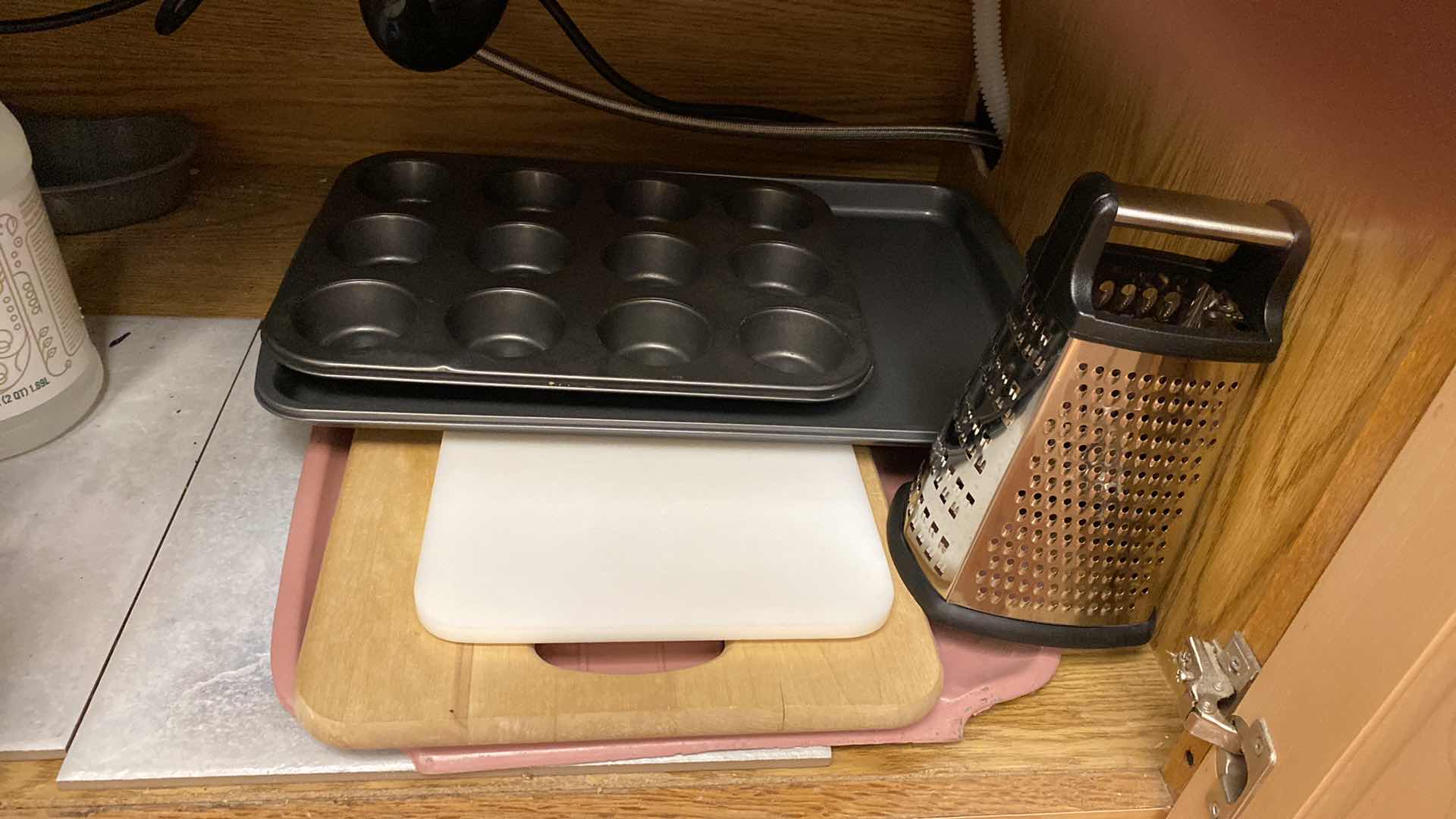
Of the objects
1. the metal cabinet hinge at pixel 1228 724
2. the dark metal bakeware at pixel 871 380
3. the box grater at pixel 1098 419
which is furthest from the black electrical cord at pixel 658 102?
the metal cabinet hinge at pixel 1228 724

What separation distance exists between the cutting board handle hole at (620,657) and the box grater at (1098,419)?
119mm

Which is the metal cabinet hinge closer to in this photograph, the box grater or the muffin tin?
the box grater

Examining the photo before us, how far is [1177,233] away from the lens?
0.39 meters

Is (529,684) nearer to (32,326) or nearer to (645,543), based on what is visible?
(645,543)

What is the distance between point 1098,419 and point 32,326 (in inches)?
20.2

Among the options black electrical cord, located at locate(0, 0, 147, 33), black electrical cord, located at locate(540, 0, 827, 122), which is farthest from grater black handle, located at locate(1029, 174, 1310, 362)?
black electrical cord, located at locate(0, 0, 147, 33)

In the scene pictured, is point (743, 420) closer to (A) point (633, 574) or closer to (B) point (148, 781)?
(A) point (633, 574)

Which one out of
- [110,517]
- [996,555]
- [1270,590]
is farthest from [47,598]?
[1270,590]

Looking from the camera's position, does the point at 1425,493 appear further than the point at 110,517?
No

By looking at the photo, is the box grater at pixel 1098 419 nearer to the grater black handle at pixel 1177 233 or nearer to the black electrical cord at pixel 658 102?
the grater black handle at pixel 1177 233

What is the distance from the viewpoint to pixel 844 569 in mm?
491

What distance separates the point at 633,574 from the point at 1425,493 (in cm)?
31

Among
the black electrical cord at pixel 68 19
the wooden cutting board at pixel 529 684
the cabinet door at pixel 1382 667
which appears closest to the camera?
the cabinet door at pixel 1382 667

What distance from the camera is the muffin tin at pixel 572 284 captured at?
1.70ft
